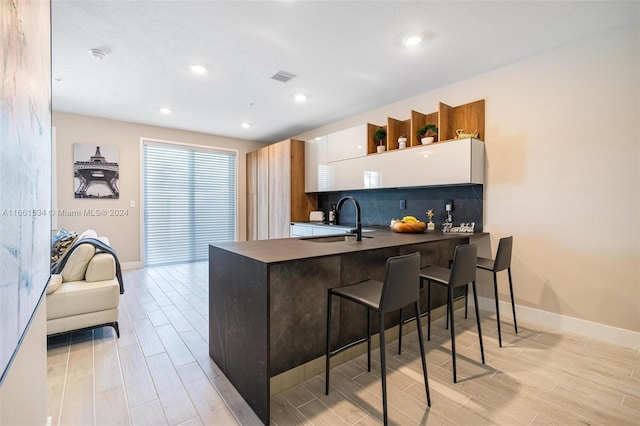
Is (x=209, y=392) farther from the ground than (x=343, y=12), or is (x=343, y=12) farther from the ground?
(x=343, y=12)

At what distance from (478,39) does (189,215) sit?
17.9 ft

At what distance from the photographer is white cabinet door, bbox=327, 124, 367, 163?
4.14m

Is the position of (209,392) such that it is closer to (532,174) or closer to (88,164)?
(532,174)

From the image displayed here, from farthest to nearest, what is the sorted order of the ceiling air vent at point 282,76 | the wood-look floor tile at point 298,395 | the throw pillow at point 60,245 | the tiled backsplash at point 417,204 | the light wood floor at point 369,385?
1. the tiled backsplash at point 417,204
2. the ceiling air vent at point 282,76
3. the throw pillow at point 60,245
4. the wood-look floor tile at point 298,395
5. the light wood floor at point 369,385

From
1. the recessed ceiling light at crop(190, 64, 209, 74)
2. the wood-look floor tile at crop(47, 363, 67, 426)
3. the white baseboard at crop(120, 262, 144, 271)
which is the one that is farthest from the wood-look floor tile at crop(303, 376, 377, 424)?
the white baseboard at crop(120, 262, 144, 271)

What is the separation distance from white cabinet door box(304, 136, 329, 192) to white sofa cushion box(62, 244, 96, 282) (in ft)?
10.3

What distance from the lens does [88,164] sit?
15.5ft

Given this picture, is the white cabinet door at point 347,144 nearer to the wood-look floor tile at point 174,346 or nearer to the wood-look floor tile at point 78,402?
the wood-look floor tile at point 174,346

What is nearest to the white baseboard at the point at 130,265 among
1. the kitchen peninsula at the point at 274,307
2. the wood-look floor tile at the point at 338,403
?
the kitchen peninsula at the point at 274,307

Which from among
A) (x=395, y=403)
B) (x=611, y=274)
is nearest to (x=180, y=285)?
(x=395, y=403)

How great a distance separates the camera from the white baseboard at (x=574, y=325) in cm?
240

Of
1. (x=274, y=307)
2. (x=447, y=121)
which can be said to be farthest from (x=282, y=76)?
(x=274, y=307)

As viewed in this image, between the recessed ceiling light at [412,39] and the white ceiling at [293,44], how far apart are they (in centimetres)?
6

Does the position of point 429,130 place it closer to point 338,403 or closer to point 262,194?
point 338,403
